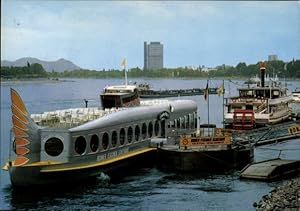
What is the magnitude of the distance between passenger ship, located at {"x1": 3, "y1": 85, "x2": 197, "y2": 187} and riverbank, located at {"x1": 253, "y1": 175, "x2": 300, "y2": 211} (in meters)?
9.12

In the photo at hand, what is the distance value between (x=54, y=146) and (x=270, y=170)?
11121 millimetres

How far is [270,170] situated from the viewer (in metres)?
29.2

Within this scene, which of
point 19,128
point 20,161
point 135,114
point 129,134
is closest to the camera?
point 20,161

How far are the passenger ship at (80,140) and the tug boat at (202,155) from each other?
193 cm

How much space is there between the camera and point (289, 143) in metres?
44.6

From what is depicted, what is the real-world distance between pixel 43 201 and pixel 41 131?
3.76 meters

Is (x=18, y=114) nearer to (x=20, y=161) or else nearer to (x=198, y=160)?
(x=20, y=161)

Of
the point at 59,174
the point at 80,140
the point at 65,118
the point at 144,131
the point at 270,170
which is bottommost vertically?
the point at 270,170

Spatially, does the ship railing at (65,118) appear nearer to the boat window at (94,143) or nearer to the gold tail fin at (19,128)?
the boat window at (94,143)

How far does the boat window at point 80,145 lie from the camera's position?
27844 millimetres

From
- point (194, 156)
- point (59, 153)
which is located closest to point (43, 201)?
point (59, 153)

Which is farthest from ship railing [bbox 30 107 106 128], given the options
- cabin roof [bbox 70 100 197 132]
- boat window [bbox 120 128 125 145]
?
boat window [bbox 120 128 125 145]

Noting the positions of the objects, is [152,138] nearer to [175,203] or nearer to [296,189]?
[175,203]

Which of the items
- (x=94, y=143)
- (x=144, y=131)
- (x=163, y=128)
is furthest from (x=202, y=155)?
(x=94, y=143)
